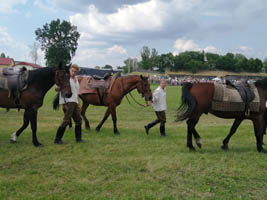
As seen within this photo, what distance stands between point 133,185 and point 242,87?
4.06 m

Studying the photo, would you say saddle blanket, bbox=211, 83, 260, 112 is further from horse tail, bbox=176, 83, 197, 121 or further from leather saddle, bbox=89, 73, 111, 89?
leather saddle, bbox=89, 73, 111, 89

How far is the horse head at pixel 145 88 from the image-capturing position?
8266 mm

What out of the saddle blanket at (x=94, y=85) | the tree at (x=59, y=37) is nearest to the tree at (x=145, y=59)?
the tree at (x=59, y=37)

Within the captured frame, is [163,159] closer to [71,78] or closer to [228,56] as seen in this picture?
[71,78]

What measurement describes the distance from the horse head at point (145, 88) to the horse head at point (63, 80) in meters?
2.84

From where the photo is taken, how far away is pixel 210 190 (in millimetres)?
3969

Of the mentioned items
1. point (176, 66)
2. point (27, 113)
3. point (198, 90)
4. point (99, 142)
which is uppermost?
point (176, 66)

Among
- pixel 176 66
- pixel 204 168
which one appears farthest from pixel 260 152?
pixel 176 66

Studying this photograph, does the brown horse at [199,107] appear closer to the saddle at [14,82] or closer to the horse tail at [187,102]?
the horse tail at [187,102]

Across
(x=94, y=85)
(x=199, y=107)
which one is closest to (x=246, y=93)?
(x=199, y=107)

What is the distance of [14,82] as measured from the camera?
20.7ft

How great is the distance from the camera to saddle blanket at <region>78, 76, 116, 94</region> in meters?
8.67

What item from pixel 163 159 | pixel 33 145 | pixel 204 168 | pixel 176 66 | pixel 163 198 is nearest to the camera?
pixel 163 198

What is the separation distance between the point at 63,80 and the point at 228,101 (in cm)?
413
